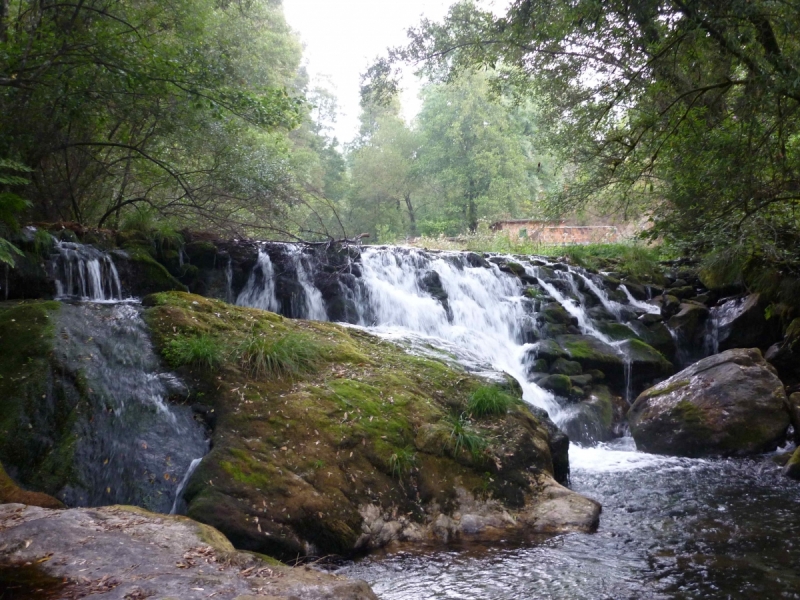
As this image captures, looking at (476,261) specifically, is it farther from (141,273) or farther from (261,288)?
(141,273)

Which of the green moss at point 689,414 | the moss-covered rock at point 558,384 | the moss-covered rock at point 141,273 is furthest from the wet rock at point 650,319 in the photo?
the moss-covered rock at point 141,273

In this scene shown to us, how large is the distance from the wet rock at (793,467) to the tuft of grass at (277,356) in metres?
5.80

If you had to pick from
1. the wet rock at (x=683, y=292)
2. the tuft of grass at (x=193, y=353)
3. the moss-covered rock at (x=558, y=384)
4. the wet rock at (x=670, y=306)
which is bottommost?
the moss-covered rock at (x=558, y=384)

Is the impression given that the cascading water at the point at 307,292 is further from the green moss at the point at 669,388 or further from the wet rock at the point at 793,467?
the wet rock at the point at 793,467

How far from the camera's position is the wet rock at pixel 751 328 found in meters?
12.1

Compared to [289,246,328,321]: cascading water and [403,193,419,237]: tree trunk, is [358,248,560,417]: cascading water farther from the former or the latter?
[403,193,419,237]: tree trunk

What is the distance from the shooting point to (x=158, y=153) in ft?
40.4

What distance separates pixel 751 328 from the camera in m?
12.3

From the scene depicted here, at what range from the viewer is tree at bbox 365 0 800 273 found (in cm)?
669

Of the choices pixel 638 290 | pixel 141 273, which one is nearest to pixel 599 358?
pixel 638 290

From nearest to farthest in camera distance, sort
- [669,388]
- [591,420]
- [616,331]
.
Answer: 1. [669,388]
2. [591,420]
3. [616,331]

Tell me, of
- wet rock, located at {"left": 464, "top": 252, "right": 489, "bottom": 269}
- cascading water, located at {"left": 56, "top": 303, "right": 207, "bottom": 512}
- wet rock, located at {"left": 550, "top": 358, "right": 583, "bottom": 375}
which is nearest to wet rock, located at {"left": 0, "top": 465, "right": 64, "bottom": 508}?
cascading water, located at {"left": 56, "top": 303, "right": 207, "bottom": 512}

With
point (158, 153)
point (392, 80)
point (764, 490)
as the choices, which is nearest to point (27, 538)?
point (764, 490)

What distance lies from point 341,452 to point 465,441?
135 cm
